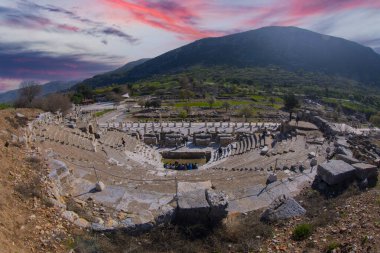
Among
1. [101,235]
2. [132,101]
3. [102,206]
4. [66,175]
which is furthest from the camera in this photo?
[132,101]

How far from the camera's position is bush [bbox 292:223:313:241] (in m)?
9.69

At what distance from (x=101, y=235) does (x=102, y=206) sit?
2.98m

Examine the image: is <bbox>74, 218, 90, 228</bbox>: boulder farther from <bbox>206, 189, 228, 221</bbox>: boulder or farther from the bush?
the bush

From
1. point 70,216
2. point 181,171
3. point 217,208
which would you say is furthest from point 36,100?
point 217,208

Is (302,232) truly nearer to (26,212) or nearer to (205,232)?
(205,232)

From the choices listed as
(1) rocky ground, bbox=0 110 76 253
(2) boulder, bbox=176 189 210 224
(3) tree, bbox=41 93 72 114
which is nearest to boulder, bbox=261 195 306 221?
(2) boulder, bbox=176 189 210 224

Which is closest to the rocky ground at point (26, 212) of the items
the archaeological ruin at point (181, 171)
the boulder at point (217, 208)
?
the archaeological ruin at point (181, 171)

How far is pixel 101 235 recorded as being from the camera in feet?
35.0

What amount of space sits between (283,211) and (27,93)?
134ft

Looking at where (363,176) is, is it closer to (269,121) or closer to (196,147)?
(196,147)

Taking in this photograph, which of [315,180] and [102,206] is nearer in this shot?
[102,206]

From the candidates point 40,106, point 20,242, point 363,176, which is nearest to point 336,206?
point 363,176

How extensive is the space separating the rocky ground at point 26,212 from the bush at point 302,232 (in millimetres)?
7948

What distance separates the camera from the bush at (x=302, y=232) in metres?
9.69
